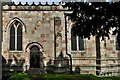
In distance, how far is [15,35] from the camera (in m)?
28.8

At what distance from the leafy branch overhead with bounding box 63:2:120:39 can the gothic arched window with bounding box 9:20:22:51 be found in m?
12.0

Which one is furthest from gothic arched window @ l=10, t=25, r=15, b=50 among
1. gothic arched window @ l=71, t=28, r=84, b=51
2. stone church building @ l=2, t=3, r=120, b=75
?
gothic arched window @ l=71, t=28, r=84, b=51

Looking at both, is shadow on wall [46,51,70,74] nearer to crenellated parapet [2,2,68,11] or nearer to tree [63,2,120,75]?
crenellated parapet [2,2,68,11]

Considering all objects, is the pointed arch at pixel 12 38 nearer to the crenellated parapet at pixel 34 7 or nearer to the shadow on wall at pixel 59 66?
the crenellated parapet at pixel 34 7

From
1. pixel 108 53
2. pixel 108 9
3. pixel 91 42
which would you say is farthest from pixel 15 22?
pixel 108 9

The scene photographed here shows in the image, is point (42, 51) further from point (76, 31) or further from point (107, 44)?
point (76, 31)

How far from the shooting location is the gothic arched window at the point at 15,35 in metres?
28.7

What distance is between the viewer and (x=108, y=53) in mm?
28531

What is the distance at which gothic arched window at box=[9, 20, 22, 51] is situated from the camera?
94.3 ft

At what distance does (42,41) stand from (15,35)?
256 centimetres

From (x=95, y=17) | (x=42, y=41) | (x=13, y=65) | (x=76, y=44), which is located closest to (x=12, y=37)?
(x=13, y=65)

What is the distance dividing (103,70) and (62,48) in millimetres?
4139

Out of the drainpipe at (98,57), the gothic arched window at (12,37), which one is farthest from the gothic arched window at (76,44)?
the gothic arched window at (12,37)

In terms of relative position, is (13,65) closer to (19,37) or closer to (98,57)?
(19,37)
